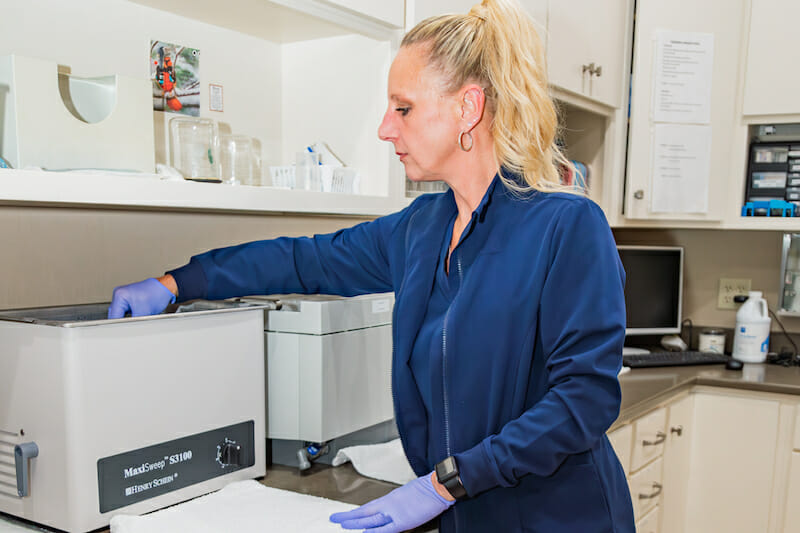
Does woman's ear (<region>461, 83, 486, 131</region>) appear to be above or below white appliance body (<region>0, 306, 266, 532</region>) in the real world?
above

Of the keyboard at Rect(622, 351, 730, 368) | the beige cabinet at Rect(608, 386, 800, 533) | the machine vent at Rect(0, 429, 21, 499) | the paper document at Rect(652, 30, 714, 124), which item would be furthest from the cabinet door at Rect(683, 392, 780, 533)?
the machine vent at Rect(0, 429, 21, 499)

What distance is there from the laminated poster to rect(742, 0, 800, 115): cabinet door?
6.46 feet

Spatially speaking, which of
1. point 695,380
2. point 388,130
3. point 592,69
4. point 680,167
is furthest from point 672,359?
point 388,130

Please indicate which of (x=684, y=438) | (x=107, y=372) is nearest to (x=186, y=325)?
(x=107, y=372)

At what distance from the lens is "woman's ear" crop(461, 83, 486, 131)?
1.10 m

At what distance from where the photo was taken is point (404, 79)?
3.73 feet

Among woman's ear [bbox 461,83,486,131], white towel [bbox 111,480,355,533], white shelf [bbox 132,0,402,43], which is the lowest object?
white towel [bbox 111,480,355,533]

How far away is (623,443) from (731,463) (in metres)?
0.67

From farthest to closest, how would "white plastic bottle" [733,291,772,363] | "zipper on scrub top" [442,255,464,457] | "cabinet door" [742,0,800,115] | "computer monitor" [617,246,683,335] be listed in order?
"computer monitor" [617,246,683,335]
"white plastic bottle" [733,291,772,363]
"cabinet door" [742,0,800,115]
"zipper on scrub top" [442,255,464,457]

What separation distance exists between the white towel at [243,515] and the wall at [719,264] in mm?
2289

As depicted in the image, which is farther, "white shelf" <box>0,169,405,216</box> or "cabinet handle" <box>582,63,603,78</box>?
"cabinet handle" <box>582,63,603,78</box>

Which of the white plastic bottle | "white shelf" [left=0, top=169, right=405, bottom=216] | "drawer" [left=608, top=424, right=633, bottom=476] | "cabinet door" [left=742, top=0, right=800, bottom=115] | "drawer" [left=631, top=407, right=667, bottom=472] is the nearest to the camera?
"white shelf" [left=0, top=169, right=405, bottom=216]

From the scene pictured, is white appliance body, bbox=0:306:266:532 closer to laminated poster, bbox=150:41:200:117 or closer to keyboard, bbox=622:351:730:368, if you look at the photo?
laminated poster, bbox=150:41:200:117

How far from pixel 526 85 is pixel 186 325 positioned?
655mm
